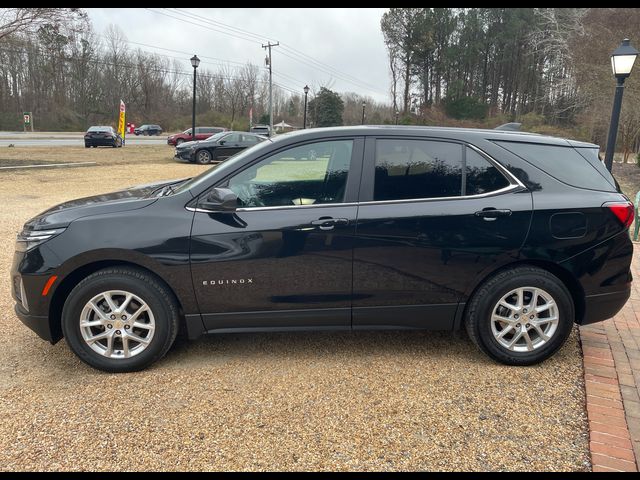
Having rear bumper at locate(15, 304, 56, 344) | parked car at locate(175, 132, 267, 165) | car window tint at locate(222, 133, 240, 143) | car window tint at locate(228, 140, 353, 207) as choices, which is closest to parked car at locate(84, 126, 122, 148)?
parked car at locate(175, 132, 267, 165)

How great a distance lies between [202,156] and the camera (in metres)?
21.4

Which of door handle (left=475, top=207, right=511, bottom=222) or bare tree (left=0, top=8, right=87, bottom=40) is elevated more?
bare tree (left=0, top=8, right=87, bottom=40)

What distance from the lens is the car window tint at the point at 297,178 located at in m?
3.32

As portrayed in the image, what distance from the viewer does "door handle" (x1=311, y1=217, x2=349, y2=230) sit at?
10.5 ft

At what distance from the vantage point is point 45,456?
2449mm

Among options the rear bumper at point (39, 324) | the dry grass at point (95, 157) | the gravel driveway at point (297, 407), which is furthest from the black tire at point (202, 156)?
the rear bumper at point (39, 324)

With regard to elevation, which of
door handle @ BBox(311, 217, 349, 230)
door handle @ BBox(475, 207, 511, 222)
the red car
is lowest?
door handle @ BBox(311, 217, 349, 230)

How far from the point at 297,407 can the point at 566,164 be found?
8.67 feet

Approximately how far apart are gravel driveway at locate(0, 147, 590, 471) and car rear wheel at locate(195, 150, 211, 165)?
715 inches

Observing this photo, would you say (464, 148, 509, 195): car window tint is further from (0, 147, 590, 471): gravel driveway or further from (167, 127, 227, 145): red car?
(167, 127, 227, 145): red car

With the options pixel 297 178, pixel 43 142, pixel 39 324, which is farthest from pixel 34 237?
pixel 43 142

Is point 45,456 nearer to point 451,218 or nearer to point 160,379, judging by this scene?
point 160,379
